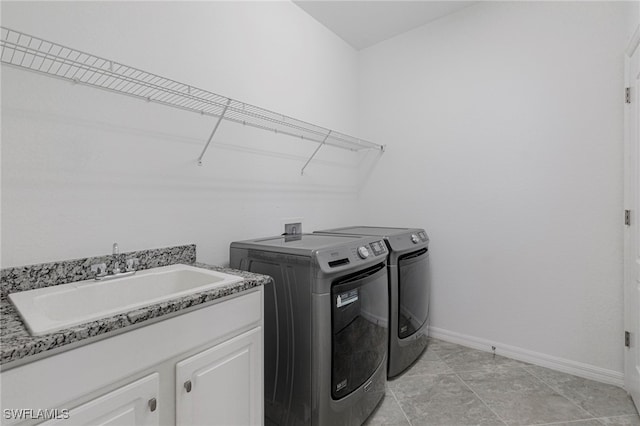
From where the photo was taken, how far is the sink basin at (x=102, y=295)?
2.77ft

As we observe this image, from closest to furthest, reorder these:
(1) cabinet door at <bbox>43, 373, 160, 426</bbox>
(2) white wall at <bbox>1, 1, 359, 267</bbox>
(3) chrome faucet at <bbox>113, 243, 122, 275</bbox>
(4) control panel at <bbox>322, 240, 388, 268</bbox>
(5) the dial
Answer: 1. (1) cabinet door at <bbox>43, 373, 160, 426</bbox>
2. (2) white wall at <bbox>1, 1, 359, 267</bbox>
3. (3) chrome faucet at <bbox>113, 243, 122, 275</bbox>
4. (4) control panel at <bbox>322, 240, 388, 268</bbox>
5. (5) the dial

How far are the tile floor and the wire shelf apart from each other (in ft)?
6.33

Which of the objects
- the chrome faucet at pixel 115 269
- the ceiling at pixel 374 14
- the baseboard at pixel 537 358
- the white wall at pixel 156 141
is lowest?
the baseboard at pixel 537 358

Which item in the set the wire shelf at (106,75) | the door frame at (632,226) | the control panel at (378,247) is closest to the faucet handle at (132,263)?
the wire shelf at (106,75)

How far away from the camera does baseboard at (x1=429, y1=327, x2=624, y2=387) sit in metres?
1.98

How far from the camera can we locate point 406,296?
7.01ft

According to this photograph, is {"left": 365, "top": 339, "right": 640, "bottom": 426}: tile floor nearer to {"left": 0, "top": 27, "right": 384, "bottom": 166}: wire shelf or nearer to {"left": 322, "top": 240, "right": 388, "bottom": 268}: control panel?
{"left": 322, "top": 240, "right": 388, "bottom": 268}: control panel

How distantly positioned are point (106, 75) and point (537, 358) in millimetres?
3124

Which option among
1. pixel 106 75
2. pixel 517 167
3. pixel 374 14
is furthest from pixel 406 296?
pixel 374 14

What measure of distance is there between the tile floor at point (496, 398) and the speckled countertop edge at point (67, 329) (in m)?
1.30

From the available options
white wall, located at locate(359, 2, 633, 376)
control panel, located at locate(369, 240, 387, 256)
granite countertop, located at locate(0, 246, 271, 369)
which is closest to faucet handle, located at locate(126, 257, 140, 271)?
granite countertop, located at locate(0, 246, 271, 369)

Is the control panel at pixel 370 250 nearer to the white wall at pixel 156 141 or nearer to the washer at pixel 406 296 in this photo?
the washer at pixel 406 296

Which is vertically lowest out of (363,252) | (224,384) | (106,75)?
(224,384)

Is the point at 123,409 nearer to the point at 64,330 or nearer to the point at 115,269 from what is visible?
the point at 64,330
